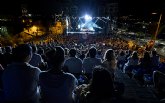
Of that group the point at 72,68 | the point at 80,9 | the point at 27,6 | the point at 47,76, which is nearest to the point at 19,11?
the point at 27,6

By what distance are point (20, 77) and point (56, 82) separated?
0.75 meters

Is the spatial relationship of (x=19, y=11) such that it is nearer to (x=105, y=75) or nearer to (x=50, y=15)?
(x=50, y=15)

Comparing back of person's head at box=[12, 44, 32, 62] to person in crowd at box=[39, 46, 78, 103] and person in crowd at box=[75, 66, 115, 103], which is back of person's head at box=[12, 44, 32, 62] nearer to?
person in crowd at box=[39, 46, 78, 103]

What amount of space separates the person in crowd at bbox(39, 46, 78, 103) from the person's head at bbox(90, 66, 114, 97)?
1221 millimetres

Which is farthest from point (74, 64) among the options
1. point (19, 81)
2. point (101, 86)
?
point (101, 86)

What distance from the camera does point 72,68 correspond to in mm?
8641

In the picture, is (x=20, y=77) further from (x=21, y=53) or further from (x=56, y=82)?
(x=56, y=82)

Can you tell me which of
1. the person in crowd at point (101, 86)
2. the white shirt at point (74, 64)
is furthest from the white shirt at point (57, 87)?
the white shirt at point (74, 64)

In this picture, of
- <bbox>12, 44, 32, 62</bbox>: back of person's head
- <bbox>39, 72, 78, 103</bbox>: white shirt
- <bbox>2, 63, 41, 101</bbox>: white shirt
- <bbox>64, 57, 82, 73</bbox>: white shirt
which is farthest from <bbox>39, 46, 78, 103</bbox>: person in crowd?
<bbox>64, 57, 82, 73</bbox>: white shirt

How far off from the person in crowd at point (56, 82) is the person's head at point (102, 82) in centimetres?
122

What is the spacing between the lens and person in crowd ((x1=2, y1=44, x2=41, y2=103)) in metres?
5.07

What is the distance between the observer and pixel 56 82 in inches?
187

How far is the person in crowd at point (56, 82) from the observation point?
4656 mm

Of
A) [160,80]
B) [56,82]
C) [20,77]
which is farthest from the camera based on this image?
[160,80]
